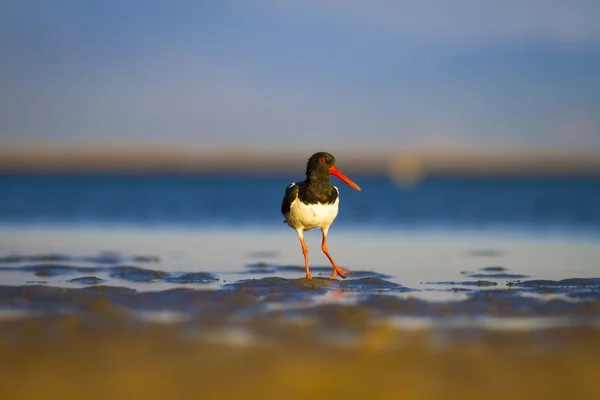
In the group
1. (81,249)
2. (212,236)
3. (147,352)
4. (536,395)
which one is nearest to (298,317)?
(147,352)

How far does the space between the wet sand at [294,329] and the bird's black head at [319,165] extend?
5.24ft

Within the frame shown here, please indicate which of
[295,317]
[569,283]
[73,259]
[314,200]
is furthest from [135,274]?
[569,283]

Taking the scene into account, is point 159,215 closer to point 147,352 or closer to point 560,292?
point 560,292

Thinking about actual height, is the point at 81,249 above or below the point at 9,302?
above

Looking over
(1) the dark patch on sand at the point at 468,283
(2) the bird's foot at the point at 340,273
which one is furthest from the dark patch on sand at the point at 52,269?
(1) the dark patch on sand at the point at 468,283

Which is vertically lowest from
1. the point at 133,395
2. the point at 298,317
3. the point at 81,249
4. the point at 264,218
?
the point at 133,395

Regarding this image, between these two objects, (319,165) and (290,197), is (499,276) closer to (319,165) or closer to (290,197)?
(319,165)

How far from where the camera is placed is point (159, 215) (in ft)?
78.1

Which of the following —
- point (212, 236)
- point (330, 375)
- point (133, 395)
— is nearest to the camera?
point (133, 395)

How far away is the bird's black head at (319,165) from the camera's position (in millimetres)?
11852

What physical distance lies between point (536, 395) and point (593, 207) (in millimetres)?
22164

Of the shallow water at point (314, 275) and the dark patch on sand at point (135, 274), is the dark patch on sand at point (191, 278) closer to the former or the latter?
the shallow water at point (314, 275)

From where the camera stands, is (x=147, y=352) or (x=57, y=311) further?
(x=57, y=311)

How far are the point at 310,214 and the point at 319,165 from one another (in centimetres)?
84
